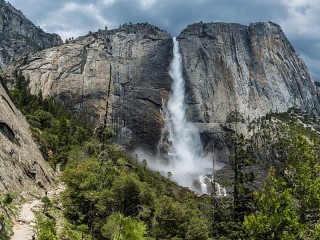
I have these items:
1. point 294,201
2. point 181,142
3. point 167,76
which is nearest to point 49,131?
point 294,201

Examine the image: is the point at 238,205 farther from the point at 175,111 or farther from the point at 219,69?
the point at 219,69

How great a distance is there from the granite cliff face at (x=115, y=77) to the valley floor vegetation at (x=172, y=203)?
58.0m

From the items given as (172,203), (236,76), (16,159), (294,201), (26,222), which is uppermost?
(236,76)

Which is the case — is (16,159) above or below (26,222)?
above

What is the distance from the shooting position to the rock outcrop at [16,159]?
112 feet

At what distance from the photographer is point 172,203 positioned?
33.7m

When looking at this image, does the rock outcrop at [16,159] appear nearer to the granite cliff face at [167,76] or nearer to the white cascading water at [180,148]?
the white cascading water at [180,148]

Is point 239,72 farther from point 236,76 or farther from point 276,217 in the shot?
point 276,217

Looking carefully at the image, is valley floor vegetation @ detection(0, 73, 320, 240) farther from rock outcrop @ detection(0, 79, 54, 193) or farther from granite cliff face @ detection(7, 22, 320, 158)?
granite cliff face @ detection(7, 22, 320, 158)

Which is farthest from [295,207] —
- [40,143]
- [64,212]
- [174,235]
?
[40,143]

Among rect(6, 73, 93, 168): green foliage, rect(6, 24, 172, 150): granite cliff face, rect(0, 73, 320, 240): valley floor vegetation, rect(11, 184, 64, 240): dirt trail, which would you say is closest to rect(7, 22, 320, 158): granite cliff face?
rect(6, 24, 172, 150): granite cliff face

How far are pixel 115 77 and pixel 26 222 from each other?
402ft

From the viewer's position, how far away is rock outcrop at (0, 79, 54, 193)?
34.0 metres

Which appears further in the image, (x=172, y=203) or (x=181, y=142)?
(x=181, y=142)
